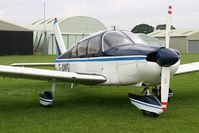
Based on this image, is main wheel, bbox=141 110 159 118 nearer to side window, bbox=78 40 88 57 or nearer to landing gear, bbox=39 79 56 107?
landing gear, bbox=39 79 56 107

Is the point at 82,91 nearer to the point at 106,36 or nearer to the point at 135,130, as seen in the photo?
the point at 106,36

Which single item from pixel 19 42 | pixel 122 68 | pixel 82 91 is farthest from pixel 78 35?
pixel 122 68

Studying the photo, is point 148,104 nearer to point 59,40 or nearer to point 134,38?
point 134,38

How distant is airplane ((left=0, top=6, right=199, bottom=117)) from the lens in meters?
6.66

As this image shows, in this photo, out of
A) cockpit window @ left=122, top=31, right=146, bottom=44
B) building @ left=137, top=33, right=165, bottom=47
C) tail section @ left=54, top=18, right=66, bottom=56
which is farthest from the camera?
tail section @ left=54, top=18, right=66, bottom=56

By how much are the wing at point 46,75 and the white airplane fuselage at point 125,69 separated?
258 mm

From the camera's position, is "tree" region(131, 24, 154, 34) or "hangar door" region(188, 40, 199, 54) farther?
"tree" region(131, 24, 154, 34)

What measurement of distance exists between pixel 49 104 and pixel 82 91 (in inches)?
121

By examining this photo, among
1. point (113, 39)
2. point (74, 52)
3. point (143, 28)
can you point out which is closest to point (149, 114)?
point (113, 39)

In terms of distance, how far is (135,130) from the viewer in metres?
5.82

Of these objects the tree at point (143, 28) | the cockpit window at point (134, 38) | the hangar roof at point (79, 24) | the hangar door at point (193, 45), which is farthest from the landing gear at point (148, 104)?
the tree at point (143, 28)

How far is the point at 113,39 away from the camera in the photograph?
26.3ft

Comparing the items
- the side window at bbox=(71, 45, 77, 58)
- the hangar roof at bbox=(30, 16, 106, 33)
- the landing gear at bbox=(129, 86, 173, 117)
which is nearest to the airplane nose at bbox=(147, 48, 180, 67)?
the landing gear at bbox=(129, 86, 173, 117)

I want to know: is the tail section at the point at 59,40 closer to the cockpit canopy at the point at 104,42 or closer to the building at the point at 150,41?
the building at the point at 150,41
